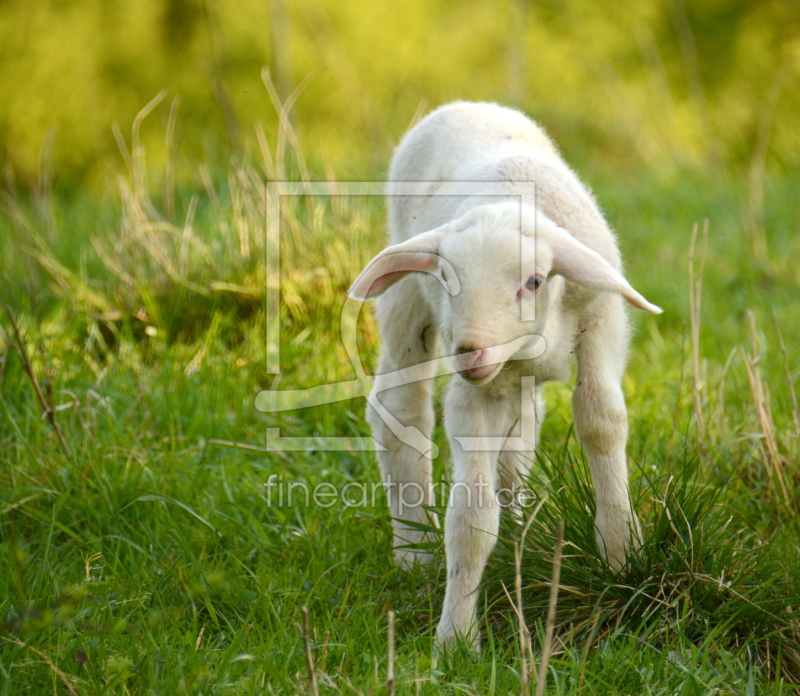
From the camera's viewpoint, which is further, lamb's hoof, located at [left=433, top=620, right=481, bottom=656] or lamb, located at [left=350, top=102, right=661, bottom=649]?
lamb's hoof, located at [left=433, top=620, right=481, bottom=656]

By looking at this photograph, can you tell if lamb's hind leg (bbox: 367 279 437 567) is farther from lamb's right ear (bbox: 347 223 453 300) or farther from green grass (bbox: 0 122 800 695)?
lamb's right ear (bbox: 347 223 453 300)

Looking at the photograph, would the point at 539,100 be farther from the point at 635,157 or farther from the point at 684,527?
the point at 684,527

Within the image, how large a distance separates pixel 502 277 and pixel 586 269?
22 cm

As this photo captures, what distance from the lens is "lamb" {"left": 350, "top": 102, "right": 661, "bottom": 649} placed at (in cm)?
218

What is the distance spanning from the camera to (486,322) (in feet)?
6.98

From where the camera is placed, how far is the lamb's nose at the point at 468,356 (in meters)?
2.10

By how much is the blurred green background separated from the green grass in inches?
185

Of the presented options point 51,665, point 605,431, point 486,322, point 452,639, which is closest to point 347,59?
point 605,431

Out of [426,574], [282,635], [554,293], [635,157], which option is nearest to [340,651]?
[282,635]

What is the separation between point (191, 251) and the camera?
4629 millimetres

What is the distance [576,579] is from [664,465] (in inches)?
20.9

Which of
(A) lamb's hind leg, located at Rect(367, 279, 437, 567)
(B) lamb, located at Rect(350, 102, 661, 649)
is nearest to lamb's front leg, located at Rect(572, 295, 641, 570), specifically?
(B) lamb, located at Rect(350, 102, 661, 649)

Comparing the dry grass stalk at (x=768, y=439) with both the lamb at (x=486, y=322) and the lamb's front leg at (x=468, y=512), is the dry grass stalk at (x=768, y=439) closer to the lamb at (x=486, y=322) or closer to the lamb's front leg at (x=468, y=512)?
the lamb at (x=486, y=322)

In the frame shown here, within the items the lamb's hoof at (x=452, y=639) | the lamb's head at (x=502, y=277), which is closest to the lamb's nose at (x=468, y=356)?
the lamb's head at (x=502, y=277)
